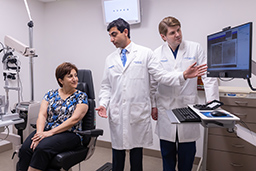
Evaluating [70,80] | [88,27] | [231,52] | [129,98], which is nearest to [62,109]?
[70,80]

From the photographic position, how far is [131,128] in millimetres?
1694

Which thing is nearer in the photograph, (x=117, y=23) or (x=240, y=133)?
(x=240, y=133)

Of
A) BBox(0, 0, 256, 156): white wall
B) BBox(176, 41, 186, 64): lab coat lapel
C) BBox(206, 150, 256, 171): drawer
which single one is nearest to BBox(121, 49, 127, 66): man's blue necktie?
BBox(176, 41, 186, 64): lab coat lapel

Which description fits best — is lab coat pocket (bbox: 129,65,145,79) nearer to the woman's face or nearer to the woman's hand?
the woman's face

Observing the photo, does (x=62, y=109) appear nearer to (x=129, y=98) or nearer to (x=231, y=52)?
(x=129, y=98)

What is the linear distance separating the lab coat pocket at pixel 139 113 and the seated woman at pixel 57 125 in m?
0.41

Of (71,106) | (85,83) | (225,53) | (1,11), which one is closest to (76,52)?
(1,11)

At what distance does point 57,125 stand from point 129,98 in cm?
65

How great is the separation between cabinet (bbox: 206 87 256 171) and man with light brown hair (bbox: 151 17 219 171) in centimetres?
40

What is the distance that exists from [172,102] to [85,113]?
75cm

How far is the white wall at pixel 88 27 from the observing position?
230 centimetres

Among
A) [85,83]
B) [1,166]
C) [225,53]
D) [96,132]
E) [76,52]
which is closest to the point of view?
[225,53]

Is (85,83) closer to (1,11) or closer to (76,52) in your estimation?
(76,52)

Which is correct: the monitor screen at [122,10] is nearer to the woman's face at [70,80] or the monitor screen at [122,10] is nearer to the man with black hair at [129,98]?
the man with black hair at [129,98]
